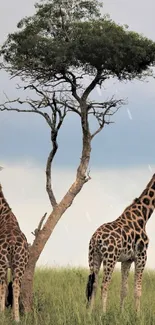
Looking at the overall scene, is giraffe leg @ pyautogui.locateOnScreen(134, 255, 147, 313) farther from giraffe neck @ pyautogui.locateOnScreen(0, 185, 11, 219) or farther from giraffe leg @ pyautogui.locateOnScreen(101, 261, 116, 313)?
giraffe neck @ pyautogui.locateOnScreen(0, 185, 11, 219)

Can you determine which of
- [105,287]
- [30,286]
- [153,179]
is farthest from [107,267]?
[30,286]

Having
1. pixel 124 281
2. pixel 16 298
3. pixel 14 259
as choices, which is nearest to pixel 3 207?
pixel 14 259

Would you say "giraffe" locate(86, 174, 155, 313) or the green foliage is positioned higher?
the green foliage

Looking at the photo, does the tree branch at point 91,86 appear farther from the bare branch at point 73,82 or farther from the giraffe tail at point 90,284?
the giraffe tail at point 90,284

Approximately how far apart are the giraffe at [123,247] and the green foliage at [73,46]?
4795mm

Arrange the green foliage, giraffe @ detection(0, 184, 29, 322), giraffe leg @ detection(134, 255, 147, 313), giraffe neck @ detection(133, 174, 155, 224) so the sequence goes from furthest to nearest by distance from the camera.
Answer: the green foliage, giraffe neck @ detection(133, 174, 155, 224), giraffe leg @ detection(134, 255, 147, 313), giraffe @ detection(0, 184, 29, 322)

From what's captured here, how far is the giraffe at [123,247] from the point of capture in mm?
11266

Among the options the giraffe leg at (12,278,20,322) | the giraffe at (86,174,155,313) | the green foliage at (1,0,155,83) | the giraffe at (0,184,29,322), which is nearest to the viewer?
the giraffe leg at (12,278,20,322)

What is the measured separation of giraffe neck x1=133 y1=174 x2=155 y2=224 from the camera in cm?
1243

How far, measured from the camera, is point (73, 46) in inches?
631

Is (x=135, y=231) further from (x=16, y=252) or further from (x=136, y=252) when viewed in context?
(x=16, y=252)

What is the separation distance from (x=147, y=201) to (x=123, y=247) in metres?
1.30

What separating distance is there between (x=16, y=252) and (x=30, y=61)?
21.8 ft

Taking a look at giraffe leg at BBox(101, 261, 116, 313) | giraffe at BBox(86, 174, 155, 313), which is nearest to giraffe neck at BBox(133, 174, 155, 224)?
giraffe at BBox(86, 174, 155, 313)
